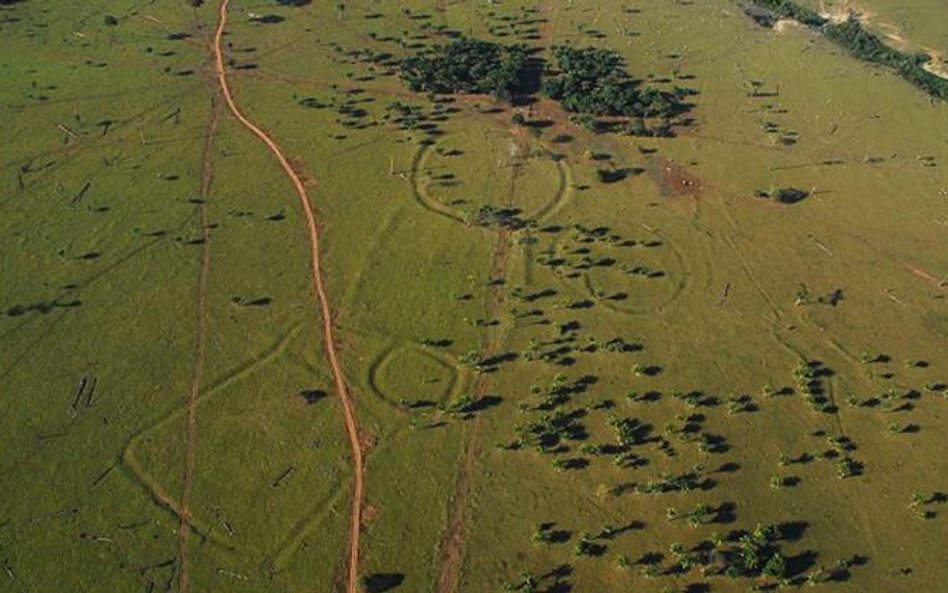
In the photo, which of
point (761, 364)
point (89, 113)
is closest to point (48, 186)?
point (89, 113)

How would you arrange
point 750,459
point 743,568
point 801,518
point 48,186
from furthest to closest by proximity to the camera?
point 48,186 → point 750,459 → point 801,518 → point 743,568

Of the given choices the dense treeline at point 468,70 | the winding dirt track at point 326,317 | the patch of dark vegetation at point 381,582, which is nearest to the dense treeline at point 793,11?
the dense treeline at point 468,70

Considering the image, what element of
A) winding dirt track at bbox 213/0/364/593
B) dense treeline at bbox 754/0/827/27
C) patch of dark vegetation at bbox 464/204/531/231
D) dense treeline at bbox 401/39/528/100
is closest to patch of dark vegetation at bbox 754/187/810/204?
patch of dark vegetation at bbox 464/204/531/231

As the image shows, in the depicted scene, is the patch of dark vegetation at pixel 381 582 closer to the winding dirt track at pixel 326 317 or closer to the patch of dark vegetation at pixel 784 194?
the winding dirt track at pixel 326 317

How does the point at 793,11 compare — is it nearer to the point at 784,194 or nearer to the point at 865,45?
the point at 865,45

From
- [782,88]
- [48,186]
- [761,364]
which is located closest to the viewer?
[761,364]

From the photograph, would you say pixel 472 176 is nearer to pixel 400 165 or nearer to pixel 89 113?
pixel 400 165
